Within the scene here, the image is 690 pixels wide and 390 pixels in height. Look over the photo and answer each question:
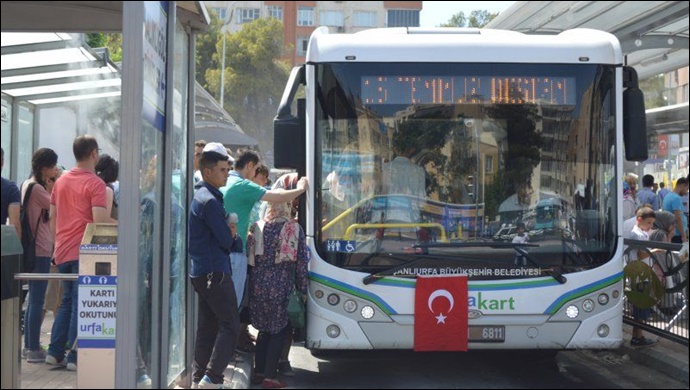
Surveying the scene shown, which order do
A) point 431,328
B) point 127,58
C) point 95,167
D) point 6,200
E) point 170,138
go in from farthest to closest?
1. point 95,167
2. point 431,328
3. point 6,200
4. point 170,138
5. point 127,58

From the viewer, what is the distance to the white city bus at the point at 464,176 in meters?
9.02

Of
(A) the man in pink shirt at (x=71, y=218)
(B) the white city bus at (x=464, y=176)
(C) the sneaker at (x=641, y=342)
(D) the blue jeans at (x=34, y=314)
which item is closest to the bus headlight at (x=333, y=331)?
(B) the white city bus at (x=464, y=176)

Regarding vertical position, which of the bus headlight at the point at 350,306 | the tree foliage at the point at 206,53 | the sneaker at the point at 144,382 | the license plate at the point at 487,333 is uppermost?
the tree foliage at the point at 206,53

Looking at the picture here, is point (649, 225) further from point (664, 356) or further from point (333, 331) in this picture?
point (333, 331)

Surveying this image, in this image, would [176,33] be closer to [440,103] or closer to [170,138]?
[170,138]

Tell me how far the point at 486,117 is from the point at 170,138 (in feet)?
9.82

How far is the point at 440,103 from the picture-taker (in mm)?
9234

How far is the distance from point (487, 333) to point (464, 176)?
134 centimetres

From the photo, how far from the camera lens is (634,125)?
364 inches

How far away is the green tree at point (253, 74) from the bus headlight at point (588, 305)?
172 ft

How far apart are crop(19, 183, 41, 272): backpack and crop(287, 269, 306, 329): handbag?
250 cm

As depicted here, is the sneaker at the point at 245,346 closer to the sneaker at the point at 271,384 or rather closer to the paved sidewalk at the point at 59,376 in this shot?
the paved sidewalk at the point at 59,376

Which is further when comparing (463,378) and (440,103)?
(463,378)

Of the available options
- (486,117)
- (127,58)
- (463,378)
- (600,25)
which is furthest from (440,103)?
(600,25)
